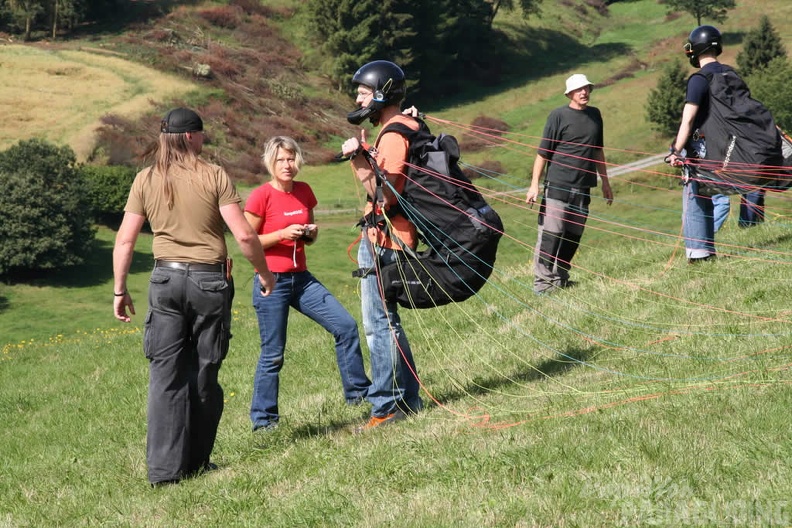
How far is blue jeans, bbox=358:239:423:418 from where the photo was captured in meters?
6.11

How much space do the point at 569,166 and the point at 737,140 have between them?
5.74 ft

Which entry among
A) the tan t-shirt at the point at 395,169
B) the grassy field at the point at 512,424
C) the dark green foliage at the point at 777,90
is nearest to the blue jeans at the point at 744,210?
the grassy field at the point at 512,424

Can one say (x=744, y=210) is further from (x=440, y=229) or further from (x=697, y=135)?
(x=440, y=229)

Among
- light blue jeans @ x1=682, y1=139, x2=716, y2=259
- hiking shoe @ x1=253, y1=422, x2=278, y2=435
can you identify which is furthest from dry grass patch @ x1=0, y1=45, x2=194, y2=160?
hiking shoe @ x1=253, y1=422, x2=278, y2=435

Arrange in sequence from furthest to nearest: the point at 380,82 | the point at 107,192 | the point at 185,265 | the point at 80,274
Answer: the point at 107,192, the point at 80,274, the point at 380,82, the point at 185,265

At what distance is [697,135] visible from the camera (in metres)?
8.72

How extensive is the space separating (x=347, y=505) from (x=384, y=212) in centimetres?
205

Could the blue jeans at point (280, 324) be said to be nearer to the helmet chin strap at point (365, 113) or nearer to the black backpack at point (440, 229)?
the black backpack at point (440, 229)

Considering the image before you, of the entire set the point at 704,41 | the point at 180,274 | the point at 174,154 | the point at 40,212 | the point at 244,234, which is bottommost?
the point at 40,212

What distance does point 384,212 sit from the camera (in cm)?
593

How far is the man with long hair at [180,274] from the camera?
5.53 m

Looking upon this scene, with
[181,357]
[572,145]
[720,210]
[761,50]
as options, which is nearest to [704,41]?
[572,145]

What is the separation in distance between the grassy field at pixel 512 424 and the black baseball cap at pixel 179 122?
210cm

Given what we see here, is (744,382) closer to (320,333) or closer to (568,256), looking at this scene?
(568,256)
